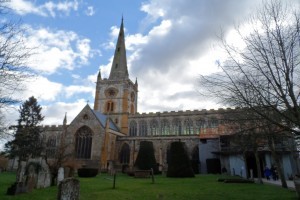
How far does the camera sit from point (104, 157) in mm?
37594

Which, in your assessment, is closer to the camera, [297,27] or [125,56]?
[297,27]

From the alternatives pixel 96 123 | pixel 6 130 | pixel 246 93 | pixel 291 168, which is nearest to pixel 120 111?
pixel 96 123

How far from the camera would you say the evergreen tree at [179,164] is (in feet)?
78.4

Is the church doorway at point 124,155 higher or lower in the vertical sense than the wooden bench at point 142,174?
higher

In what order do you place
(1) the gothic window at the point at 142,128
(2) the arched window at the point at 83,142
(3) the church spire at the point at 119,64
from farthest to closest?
(3) the church spire at the point at 119,64 → (1) the gothic window at the point at 142,128 → (2) the arched window at the point at 83,142

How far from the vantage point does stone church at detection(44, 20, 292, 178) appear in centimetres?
3544

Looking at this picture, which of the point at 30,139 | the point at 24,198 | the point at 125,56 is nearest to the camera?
the point at 24,198

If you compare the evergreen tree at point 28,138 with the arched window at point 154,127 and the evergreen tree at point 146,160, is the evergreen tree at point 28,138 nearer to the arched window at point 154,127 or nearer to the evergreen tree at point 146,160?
the evergreen tree at point 146,160

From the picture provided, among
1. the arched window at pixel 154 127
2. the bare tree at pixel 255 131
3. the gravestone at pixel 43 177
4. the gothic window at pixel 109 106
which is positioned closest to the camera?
the bare tree at pixel 255 131

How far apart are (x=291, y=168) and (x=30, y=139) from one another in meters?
35.7

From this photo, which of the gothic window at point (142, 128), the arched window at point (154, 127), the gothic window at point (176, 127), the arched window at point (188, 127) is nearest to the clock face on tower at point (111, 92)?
the gothic window at point (142, 128)

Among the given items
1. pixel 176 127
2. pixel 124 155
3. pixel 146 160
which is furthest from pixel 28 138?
pixel 176 127

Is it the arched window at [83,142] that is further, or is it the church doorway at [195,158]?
the arched window at [83,142]

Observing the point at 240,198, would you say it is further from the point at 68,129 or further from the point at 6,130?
the point at 68,129
